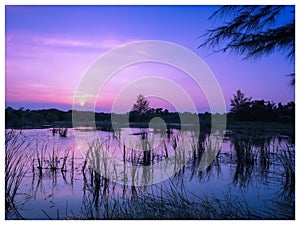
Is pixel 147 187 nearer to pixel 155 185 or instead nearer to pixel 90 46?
pixel 155 185

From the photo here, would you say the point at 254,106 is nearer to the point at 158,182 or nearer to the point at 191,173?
the point at 191,173

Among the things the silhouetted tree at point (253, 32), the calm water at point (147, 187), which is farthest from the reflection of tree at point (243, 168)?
the silhouetted tree at point (253, 32)

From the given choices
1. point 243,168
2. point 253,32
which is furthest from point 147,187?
point 253,32

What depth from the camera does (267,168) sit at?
4.18 meters

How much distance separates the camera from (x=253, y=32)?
2264 mm

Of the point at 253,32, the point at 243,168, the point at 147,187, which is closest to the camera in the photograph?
the point at 253,32

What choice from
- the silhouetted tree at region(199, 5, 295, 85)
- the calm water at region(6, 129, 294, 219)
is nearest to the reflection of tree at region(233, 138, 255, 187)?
the calm water at region(6, 129, 294, 219)

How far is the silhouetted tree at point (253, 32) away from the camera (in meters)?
2.14

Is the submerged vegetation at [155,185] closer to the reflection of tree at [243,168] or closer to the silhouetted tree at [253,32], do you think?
the reflection of tree at [243,168]

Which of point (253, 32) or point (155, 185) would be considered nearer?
point (253, 32)

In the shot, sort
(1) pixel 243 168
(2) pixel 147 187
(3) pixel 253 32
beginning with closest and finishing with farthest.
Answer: (3) pixel 253 32 → (2) pixel 147 187 → (1) pixel 243 168

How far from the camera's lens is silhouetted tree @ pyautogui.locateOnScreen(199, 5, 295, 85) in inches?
84.3

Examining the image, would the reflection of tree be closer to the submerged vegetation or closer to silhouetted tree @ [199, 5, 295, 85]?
the submerged vegetation
